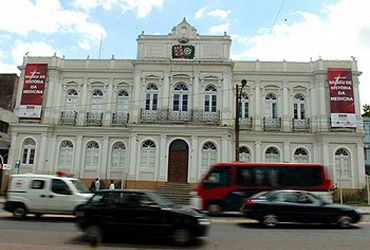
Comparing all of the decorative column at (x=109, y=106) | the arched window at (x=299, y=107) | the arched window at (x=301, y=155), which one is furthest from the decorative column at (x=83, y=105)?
the arched window at (x=301, y=155)

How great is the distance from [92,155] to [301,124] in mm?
17808

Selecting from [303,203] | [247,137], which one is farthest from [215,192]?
[247,137]

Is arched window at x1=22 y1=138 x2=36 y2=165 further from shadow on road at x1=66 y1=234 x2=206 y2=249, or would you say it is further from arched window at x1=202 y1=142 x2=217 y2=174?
shadow on road at x1=66 y1=234 x2=206 y2=249

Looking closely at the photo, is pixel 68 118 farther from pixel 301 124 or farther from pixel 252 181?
pixel 301 124

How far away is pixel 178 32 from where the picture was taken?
2841cm

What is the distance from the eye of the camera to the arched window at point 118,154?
2805 cm

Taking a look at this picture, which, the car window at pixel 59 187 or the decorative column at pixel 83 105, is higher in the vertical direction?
the decorative column at pixel 83 105

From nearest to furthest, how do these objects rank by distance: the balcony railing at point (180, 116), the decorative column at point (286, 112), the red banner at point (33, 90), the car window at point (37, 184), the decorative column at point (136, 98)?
the car window at point (37, 184) → the balcony railing at point (180, 116) → the decorative column at point (136, 98) → the decorative column at point (286, 112) → the red banner at point (33, 90)

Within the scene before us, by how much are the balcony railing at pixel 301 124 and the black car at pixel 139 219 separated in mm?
20700

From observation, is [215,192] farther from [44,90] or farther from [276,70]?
[44,90]

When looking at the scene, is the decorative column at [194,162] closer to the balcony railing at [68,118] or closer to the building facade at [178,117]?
the building facade at [178,117]

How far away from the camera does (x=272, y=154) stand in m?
27.7

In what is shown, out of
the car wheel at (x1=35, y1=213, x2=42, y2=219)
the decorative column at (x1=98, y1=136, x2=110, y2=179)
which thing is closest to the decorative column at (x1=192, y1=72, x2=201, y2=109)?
the decorative column at (x1=98, y1=136, x2=110, y2=179)

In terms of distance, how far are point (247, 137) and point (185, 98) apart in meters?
6.07
